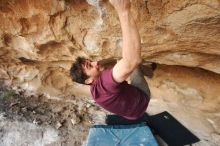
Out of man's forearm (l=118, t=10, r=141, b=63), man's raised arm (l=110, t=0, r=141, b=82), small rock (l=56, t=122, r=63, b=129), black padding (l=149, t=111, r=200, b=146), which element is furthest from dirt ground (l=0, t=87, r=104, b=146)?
man's forearm (l=118, t=10, r=141, b=63)

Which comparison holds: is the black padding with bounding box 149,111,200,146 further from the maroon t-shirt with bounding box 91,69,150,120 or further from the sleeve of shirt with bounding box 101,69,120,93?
the sleeve of shirt with bounding box 101,69,120,93

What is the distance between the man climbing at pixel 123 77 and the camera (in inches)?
63.6

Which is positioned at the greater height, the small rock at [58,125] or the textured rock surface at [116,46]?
the textured rock surface at [116,46]

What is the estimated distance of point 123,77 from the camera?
6.02ft

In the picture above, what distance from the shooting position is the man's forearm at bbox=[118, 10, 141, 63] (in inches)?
62.9

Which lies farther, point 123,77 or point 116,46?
point 116,46

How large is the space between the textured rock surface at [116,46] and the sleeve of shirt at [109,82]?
53 centimetres

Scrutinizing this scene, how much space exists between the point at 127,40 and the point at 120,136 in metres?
1.89

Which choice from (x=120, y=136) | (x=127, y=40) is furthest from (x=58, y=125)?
(x=127, y=40)

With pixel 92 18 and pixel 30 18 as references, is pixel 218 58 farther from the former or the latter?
pixel 30 18

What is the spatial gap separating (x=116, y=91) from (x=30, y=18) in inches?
43.8

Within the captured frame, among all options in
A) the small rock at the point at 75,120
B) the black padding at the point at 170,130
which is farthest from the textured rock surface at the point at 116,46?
the small rock at the point at 75,120

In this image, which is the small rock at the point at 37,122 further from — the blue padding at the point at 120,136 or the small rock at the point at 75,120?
the blue padding at the point at 120,136

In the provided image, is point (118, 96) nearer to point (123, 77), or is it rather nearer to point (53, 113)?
point (123, 77)
